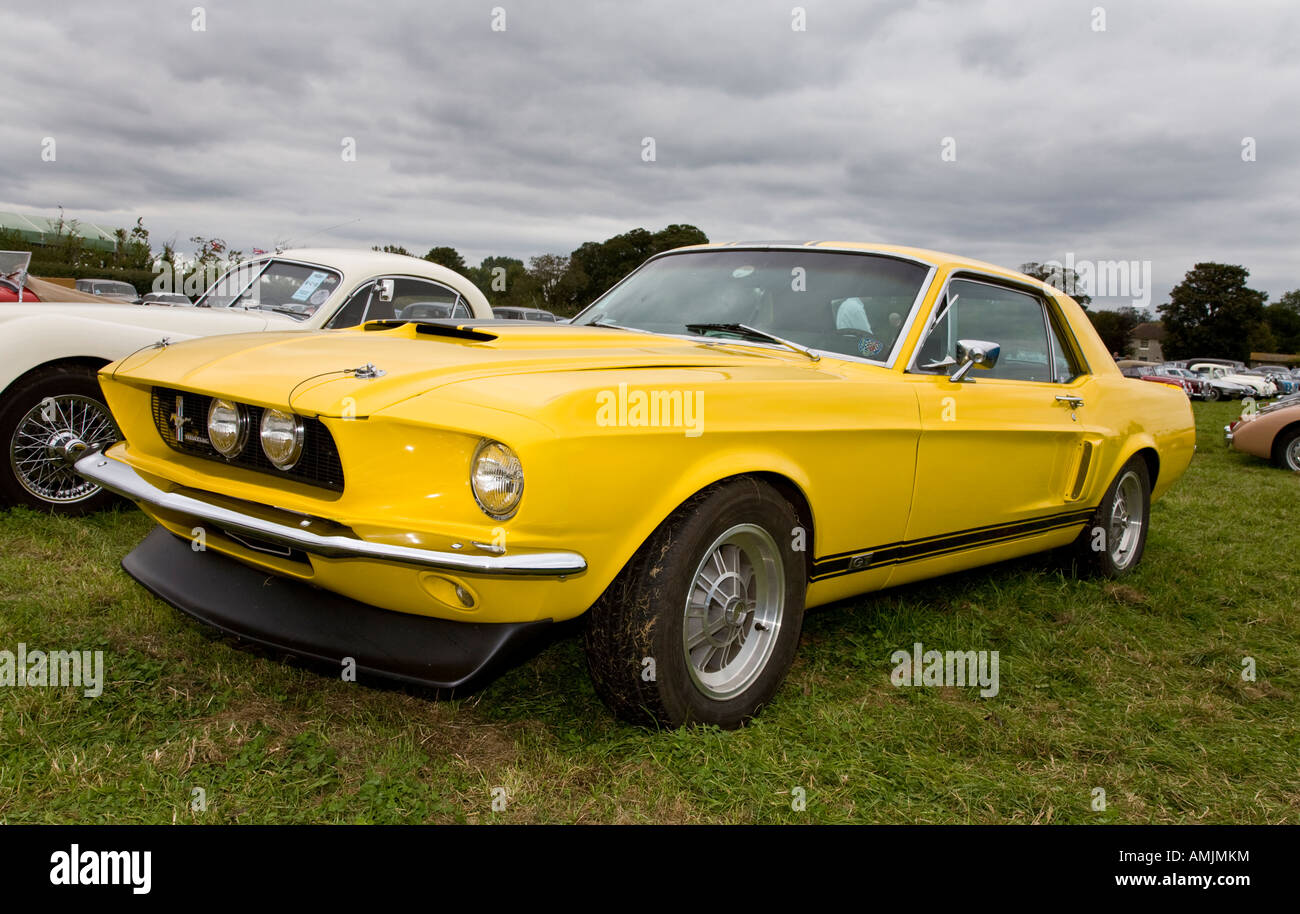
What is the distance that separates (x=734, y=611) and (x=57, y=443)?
377 cm

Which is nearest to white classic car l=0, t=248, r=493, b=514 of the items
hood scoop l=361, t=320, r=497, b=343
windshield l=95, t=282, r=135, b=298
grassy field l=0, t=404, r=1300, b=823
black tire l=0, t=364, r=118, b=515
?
black tire l=0, t=364, r=118, b=515

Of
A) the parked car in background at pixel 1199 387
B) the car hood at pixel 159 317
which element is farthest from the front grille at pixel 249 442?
the parked car in background at pixel 1199 387

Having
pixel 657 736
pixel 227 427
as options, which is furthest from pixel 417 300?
pixel 657 736

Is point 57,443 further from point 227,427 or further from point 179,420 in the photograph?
point 227,427

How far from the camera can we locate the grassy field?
232 cm

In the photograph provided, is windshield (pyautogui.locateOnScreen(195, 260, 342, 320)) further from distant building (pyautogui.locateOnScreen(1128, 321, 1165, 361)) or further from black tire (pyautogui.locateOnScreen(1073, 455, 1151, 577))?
distant building (pyautogui.locateOnScreen(1128, 321, 1165, 361))

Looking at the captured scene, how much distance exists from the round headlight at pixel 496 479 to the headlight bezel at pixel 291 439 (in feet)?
1.72

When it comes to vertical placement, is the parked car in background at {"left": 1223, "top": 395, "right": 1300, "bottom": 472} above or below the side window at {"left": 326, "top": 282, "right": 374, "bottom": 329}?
below

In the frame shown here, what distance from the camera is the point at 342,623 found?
96.5 inches

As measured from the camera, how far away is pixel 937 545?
11.5ft

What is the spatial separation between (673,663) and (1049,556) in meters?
3.05

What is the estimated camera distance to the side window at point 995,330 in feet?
12.0

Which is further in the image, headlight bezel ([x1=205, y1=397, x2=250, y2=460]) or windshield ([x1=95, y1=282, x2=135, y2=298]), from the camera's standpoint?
windshield ([x1=95, y1=282, x2=135, y2=298])

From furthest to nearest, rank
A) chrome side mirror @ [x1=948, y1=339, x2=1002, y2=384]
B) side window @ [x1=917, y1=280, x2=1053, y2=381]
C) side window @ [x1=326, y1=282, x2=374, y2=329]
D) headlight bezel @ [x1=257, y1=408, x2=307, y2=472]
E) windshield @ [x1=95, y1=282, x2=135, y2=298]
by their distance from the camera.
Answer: windshield @ [x1=95, y1=282, x2=135, y2=298] → side window @ [x1=326, y1=282, x2=374, y2=329] → side window @ [x1=917, y1=280, x2=1053, y2=381] → chrome side mirror @ [x1=948, y1=339, x2=1002, y2=384] → headlight bezel @ [x1=257, y1=408, x2=307, y2=472]
